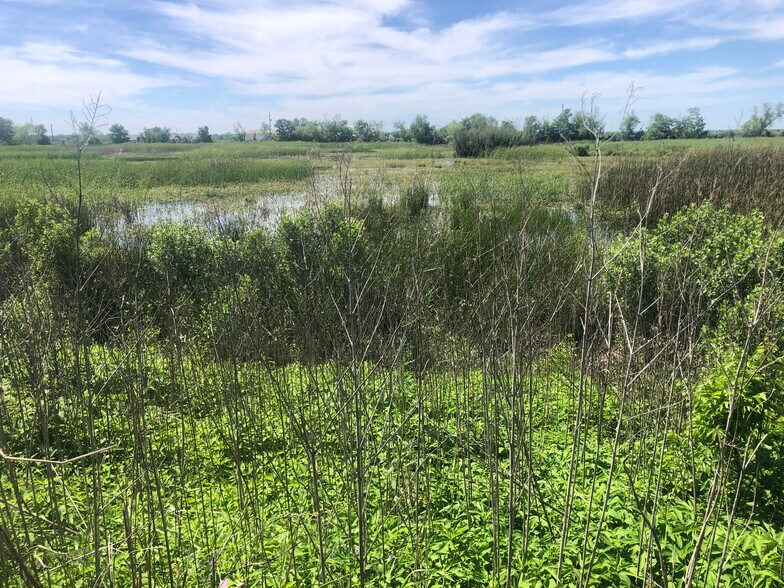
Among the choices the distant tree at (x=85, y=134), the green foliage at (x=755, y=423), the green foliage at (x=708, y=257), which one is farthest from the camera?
the green foliage at (x=708, y=257)

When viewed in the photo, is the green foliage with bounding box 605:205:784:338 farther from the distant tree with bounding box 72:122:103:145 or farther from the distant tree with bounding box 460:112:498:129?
the distant tree with bounding box 460:112:498:129

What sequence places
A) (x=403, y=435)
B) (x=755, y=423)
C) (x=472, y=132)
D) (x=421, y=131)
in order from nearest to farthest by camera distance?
1. (x=755, y=423)
2. (x=403, y=435)
3. (x=472, y=132)
4. (x=421, y=131)

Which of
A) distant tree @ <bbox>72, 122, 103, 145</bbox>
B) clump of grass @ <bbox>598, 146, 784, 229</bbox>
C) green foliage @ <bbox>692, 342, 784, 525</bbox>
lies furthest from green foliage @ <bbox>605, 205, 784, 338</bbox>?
distant tree @ <bbox>72, 122, 103, 145</bbox>

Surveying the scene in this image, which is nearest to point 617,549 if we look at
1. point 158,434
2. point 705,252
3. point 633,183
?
point 158,434

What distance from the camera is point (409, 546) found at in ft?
9.05

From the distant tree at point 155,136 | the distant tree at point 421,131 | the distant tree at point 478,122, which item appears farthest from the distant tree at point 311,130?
the distant tree at point 155,136

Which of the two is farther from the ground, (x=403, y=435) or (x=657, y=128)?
(x=657, y=128)

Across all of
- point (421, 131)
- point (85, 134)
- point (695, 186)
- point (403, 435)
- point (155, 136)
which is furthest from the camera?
point (155, 136)

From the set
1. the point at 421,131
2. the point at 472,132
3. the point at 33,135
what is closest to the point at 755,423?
the point at 33,135

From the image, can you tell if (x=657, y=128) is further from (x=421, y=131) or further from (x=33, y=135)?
(x=421, y=131)

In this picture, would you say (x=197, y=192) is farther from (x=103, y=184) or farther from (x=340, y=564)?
(x=340, y=564)

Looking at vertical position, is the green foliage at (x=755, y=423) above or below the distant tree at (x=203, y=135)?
Answer: below

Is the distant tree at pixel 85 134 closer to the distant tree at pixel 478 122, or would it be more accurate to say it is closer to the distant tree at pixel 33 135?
the distant tree at pixel 33 135

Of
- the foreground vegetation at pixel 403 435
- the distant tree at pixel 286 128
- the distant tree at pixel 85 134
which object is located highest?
the distant tree at pixel 286 128
